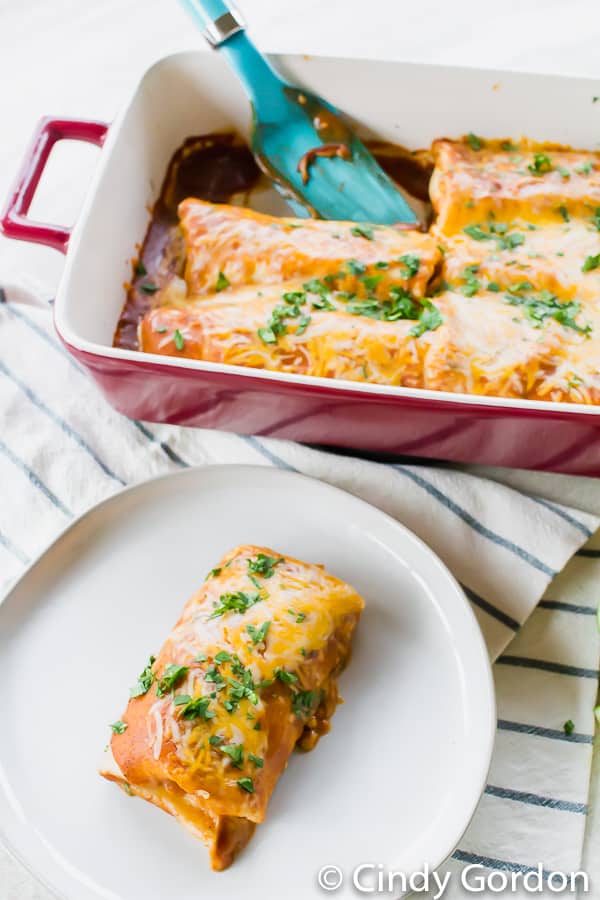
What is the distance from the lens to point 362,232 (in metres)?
2.04

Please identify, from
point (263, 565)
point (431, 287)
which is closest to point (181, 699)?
point (263, 565)

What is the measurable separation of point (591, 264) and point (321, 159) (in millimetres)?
643

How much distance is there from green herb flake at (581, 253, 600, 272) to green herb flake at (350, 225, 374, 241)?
43 cm

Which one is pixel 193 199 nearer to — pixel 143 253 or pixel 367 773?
pixel 143 253

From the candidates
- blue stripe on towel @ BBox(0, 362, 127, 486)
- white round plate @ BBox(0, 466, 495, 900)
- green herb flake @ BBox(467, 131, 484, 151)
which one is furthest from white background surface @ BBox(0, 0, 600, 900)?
white round plate @ BBox(0, 466, 495, 900)

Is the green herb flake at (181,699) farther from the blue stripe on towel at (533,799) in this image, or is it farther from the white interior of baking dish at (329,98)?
the white interior of baking dish at (329,98)

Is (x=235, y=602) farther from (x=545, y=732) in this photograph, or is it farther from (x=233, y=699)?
(x=545, y=732)

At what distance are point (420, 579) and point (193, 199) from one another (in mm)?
963

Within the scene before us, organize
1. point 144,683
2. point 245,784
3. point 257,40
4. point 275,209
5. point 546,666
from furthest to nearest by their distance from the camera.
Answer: point 257,40
point 275,209
point 546,666
point 144,683
point 245,784

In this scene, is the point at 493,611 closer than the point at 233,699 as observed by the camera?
No

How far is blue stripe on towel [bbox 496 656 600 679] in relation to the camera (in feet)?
5.48

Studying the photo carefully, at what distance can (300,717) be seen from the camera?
1515mm

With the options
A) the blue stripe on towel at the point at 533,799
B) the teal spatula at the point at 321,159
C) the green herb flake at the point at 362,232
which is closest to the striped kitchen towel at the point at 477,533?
the blue stripe on towel at the point at 533,799

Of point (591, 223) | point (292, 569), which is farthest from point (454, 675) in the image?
point (591, 223)
